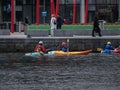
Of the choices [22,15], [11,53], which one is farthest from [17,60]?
[22,15]

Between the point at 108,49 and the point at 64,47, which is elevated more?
the point at 64,47

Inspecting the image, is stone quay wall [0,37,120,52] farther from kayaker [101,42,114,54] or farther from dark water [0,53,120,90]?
dark water [0,53,120,90]

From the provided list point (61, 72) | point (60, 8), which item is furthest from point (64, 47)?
point (60, 8)

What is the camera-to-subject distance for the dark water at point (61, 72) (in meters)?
26.2

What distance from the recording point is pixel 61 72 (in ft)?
104

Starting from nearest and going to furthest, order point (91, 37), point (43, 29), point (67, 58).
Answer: point (67, 58), point (91, 37), point (43, 29)

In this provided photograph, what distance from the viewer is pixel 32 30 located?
50031 millimetres

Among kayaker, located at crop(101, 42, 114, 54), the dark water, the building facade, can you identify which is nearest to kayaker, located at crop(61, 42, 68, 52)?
the dark water

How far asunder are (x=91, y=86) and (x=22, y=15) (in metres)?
52.9

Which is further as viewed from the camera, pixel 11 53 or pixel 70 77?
pixel 11 53

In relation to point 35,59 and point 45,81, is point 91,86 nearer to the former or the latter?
point 45,81

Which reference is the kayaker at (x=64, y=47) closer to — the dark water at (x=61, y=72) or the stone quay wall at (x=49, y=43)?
the dark water at (x=61, y=72)

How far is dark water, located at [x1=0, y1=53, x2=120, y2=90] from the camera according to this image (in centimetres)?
2623

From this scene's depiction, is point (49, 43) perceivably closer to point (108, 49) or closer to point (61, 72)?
point (108, 49)
